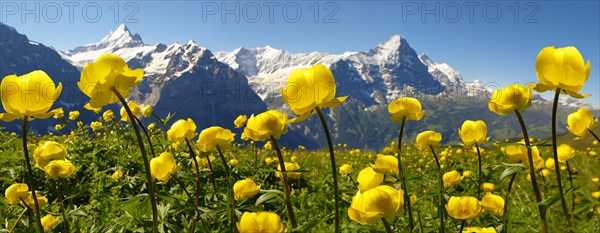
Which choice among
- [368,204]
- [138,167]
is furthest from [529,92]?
[138,167]

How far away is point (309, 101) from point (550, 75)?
875mm

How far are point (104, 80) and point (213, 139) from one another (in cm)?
72

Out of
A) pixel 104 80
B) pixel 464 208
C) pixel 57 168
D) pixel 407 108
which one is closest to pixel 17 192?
pixel 57 168

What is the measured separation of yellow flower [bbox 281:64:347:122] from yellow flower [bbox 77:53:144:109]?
1.70 ft

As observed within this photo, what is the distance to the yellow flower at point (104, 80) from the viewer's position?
125 cm

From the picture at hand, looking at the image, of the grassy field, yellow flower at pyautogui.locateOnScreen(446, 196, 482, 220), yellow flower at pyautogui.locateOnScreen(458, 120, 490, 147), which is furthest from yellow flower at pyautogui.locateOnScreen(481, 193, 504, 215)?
yellow flower at pyautogui.locateOnScreen(458, 120, 490, 147)

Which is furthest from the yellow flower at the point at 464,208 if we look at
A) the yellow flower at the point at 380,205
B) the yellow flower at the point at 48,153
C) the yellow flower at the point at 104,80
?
the yellow flower at the point at 48,153

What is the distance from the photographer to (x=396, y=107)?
1.92 m

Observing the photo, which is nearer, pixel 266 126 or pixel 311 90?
pixel 311 90

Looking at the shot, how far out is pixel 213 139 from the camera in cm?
192

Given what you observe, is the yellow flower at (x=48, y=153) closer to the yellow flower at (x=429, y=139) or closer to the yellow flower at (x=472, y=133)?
the yellow flower at (x=429, y=139)

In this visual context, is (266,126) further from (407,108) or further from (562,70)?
(562,70)

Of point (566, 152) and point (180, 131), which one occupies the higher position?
point (180, 131)

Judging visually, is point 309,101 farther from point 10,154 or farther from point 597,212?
point 10,154
